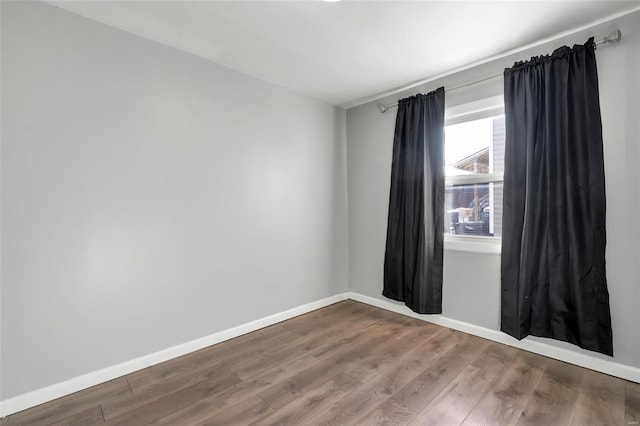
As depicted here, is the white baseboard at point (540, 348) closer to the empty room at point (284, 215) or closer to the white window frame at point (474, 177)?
the empty room at point (284, 215)

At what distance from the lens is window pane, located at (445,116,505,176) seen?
8.59 feet

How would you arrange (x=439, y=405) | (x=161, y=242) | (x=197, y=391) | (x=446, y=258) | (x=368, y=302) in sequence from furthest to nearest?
(x=368, y=302)
(x=446, y=258)
(x=161, y=242)
(x=197, y=391)
(x=439, y=405)

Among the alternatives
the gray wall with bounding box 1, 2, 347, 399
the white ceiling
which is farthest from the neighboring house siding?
the gray wall with bounding box 1, 2, 347, 399

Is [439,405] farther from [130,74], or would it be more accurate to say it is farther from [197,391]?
[130,74]

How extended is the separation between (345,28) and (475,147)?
1637 millimetres

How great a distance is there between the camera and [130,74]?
2.11 m

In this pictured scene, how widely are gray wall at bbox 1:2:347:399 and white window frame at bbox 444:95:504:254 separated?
1.68 meters

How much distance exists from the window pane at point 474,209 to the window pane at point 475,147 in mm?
164

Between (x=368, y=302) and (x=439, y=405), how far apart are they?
6.03 ft

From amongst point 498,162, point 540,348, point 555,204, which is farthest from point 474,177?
point 540,348

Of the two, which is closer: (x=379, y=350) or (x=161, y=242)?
(x=161, y=242)

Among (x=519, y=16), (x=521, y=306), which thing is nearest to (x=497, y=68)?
(x=519, y=16)

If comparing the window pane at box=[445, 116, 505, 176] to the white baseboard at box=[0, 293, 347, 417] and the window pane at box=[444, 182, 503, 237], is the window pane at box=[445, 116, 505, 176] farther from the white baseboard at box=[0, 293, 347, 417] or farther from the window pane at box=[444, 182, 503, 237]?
the white baseboard at box=[0, 293, 347, 417]

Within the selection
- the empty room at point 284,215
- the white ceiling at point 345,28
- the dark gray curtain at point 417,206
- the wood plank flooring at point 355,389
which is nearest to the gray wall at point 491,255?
the empty room at point 284,215
